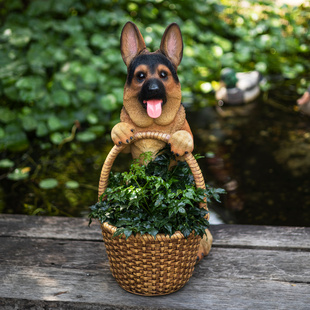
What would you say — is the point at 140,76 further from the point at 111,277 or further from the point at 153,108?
the point at 111,277

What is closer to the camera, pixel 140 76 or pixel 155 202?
pixel 155 202

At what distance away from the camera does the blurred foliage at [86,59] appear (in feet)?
11.8

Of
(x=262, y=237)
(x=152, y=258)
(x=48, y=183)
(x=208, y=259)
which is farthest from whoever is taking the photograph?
(x=48, y=183)

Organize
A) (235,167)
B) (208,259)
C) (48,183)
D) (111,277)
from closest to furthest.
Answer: (111,277) < (208,259) < (48,183) < (235,167)

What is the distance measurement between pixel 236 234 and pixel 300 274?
0.38 metres

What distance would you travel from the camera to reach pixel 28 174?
3.17 meters

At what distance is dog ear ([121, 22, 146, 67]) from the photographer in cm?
169

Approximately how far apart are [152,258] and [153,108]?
0.53 m

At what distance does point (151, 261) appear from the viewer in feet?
5.07

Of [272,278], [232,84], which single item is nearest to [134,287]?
[272,278]

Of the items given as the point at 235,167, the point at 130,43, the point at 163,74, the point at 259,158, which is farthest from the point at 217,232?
the point at 259,158

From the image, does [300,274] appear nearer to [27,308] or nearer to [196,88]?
[27,308]

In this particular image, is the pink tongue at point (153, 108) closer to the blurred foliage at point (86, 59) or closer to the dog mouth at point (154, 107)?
the dog mouth at point (154, 107)

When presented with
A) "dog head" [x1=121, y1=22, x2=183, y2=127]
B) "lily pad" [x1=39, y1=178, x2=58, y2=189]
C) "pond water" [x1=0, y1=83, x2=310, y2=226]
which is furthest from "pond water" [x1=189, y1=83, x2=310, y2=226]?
"dog head" [x1=121, y1=22, x2=183, y2=127]
